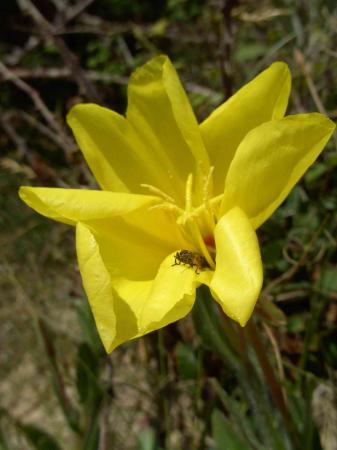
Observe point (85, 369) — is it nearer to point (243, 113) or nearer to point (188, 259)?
point (188, 259)

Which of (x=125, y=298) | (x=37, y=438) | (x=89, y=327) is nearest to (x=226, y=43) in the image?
(x=89, y=327)

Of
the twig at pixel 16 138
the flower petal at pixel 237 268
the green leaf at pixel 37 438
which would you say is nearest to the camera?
the flower petal at pixel 237 268

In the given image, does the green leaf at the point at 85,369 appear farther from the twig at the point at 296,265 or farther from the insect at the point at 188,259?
the insect at the point at 188,259

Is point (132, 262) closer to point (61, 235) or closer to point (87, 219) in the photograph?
point (87, 219)

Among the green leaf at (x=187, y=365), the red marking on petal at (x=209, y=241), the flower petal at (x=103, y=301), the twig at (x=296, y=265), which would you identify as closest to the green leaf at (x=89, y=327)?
the green leaf at (x=187, y=365)

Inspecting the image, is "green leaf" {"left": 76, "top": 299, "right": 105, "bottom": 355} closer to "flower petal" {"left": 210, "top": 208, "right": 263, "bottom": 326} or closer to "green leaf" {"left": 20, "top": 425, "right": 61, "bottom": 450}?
"green leaf" {"left": 20, "top": 425, "right": 61, "bottom": 450}

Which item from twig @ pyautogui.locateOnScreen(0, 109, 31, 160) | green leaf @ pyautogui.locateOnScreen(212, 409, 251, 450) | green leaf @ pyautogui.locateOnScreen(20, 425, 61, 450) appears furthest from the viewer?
twig @ pyautogui.locateOnScreen(0, 109, 31, 160)

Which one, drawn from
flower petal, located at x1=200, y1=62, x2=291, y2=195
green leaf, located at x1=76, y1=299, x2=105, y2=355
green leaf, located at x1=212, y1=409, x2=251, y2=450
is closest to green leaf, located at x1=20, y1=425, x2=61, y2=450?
green leaf, located at x1=76, y1=299, x2=105, y2=355
